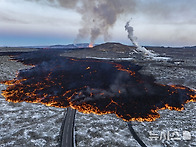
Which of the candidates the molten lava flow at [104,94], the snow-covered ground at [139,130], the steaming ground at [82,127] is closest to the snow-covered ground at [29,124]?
the steaming ground at [82,127]

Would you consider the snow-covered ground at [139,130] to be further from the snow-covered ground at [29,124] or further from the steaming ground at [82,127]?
the snow-covered ground at [29,124]

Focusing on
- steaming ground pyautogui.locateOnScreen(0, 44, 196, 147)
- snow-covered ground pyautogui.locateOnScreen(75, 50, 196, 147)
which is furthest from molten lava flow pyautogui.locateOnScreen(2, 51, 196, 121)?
steaming ground pyautogui.locateOnScreen(0, 44, 196, 147)

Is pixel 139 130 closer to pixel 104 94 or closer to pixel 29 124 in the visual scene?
pixel 104 94

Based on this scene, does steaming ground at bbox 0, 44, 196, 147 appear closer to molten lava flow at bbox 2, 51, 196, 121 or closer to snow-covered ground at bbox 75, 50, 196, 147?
snow-covered ground at bbox 75, 50, 196, 147

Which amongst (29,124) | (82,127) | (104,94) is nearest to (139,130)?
(82,127)

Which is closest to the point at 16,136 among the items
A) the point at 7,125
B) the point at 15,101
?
the point at 7,125

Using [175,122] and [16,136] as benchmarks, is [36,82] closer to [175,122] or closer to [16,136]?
[16,136]

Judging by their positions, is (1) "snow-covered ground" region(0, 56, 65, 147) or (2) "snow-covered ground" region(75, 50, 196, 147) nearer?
(1) "snow-covered ground" region(0, 56, 65, 147)

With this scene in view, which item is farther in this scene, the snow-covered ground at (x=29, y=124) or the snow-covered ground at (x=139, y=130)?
the snow-covered ground at (x=139, y=130)
